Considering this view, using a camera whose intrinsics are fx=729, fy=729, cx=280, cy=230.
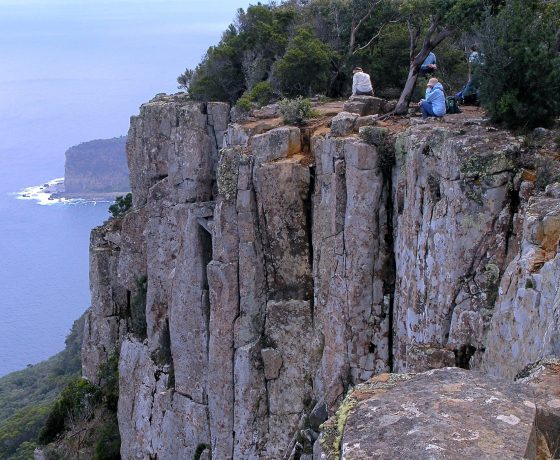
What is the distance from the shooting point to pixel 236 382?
71.0 ft

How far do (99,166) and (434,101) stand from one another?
118 metres

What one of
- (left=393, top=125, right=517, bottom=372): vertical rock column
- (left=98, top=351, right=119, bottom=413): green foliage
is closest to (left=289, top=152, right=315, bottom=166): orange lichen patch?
(left=393, top=125, right=517, bottom=372): vertical rock column

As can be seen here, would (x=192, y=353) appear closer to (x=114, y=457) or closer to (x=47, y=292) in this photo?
(x=114, y=457)

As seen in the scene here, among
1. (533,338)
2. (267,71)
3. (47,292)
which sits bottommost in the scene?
(47,292)

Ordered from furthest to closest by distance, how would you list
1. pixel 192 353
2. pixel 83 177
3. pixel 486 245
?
pixel 83 177
pixel 192 353
pixel 486 245

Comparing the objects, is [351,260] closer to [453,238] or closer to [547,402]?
[453,238]

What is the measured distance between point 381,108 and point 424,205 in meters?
6.57

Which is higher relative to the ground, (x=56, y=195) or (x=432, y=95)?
(x=432, y=95)

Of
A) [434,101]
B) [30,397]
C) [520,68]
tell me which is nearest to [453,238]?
[520,68]

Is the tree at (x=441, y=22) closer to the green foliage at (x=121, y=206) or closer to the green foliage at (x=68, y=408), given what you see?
the green foliage at (x=121, y=206)

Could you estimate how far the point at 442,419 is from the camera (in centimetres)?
663

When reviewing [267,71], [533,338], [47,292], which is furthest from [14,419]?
[47,292]

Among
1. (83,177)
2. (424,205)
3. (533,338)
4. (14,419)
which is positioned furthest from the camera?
(83,177)

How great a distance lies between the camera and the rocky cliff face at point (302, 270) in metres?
14.0
